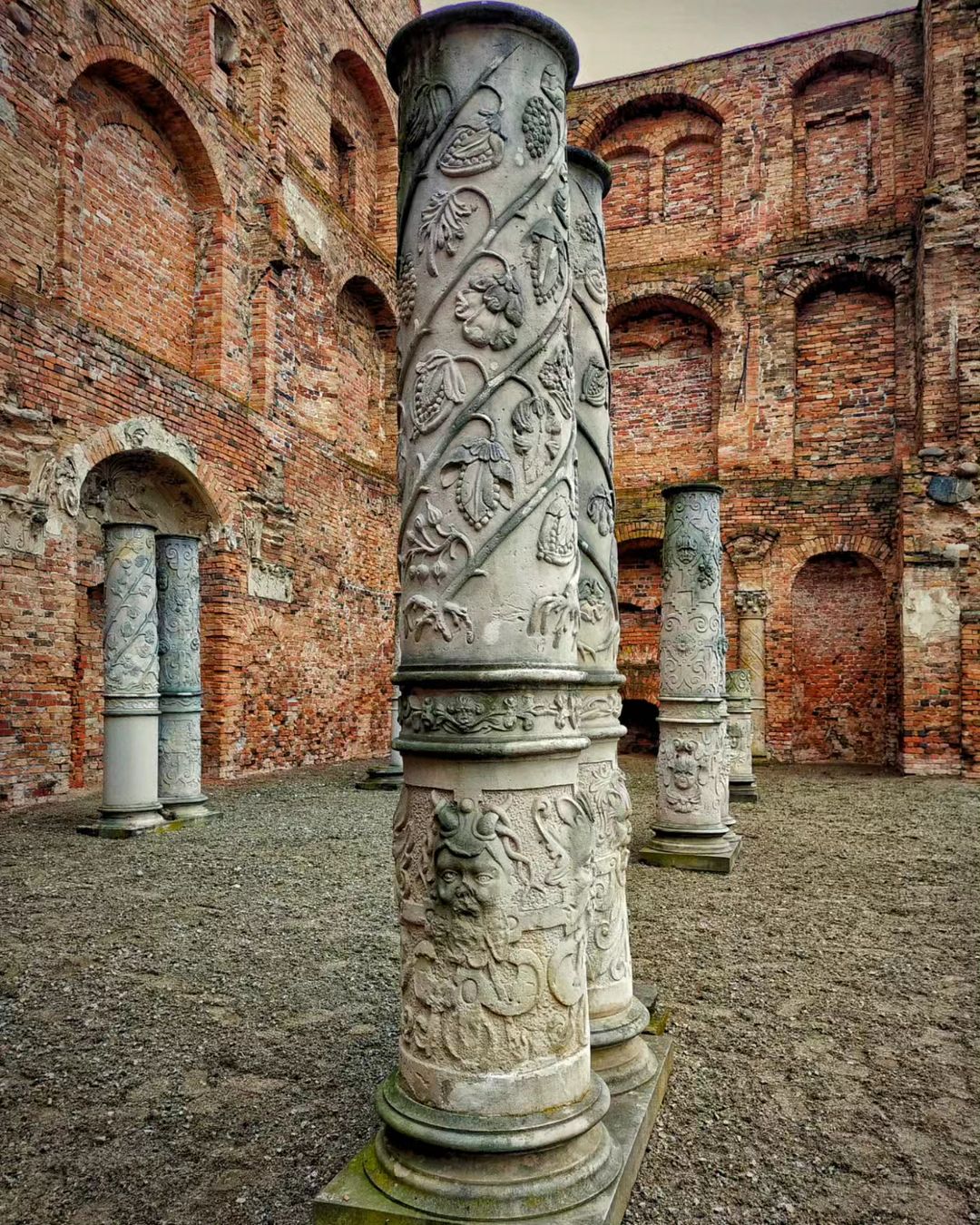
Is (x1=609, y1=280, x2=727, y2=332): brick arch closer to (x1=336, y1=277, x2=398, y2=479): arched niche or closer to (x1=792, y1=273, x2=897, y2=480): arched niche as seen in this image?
(x1=792, y1=273, x2=897, y2=480): arched niche

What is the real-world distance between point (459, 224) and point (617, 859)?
2.08m

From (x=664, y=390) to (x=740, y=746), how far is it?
873 centimetres

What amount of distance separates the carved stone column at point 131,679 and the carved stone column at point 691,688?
4.23 metres

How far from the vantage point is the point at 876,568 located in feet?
49.1

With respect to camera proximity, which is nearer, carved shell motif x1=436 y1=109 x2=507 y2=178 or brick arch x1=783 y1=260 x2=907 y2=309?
carved shell motif x1=436 y1=109 x2=507 y2=178

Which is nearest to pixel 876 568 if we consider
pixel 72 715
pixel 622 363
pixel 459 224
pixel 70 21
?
pixel 622 363

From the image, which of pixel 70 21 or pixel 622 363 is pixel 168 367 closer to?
pixel 70 21

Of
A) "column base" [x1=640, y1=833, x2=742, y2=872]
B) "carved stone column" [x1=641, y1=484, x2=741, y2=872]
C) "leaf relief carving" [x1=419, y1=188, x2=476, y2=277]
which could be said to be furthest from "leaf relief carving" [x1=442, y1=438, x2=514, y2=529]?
"column base" [x1=640, y1=833, x2=742, y2=872]

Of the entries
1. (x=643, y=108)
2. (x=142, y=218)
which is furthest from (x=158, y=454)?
(x=643, y=108)

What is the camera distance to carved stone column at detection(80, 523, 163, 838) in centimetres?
777

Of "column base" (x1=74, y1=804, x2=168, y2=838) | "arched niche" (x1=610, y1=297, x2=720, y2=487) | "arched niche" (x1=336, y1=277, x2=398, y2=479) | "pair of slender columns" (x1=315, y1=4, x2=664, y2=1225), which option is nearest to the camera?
"pair of slender columns" (x1=315, y1=4, x2=664, y2=1225)

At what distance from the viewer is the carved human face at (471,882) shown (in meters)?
2.16

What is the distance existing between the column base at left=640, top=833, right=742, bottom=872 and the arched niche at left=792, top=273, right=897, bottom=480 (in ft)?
34.4

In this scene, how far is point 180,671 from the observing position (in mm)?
8852
